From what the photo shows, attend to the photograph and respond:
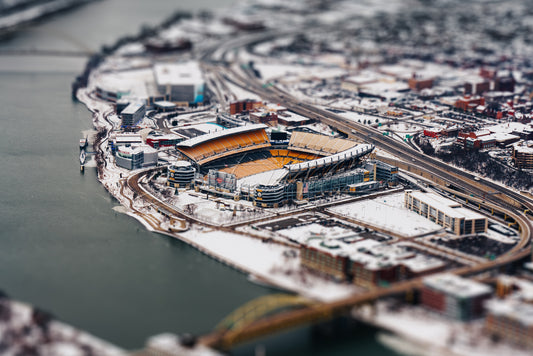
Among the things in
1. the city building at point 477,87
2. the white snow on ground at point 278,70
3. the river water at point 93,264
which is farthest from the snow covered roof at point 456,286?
the white snow on ground at point 278,70

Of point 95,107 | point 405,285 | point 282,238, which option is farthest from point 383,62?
point 405,285

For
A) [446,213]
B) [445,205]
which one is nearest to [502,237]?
[446,213]

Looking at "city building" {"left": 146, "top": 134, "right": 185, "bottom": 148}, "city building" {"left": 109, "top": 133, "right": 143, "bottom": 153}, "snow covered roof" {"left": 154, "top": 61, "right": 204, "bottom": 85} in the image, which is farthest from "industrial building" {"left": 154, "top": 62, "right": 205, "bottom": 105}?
"city building" {"left": 109, "top": 133, "right": 143, "bottom": 153}

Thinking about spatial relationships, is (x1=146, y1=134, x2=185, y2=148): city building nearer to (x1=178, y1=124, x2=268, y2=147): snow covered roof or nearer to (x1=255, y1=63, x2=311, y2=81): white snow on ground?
(x1=178, y1=124, x2=268, y2=147): snow covered roof

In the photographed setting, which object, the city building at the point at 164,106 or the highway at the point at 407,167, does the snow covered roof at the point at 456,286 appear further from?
the city building at the point at 164,106

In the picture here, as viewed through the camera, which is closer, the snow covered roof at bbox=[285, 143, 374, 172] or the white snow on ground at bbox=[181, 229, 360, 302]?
the white snow on ground at bbox=[181, 229, 360, 302]

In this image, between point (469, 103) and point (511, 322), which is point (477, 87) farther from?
point (511, 322)
